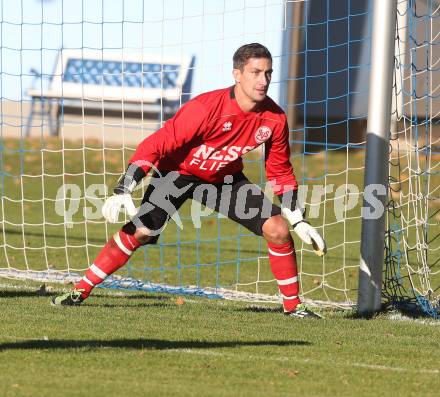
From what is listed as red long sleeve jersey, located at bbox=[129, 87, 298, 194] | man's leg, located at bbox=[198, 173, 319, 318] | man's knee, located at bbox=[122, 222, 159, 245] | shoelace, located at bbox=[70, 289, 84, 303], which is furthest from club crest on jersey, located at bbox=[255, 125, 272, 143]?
shoelace, located at bbox=[70, 289, 84, 303]

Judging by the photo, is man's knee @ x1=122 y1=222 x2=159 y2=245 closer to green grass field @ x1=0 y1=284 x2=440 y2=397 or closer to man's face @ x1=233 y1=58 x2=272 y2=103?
green grass field @ x1=0 y1=284 x2=440 y2=397

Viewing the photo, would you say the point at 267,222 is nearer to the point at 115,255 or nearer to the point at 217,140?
the point at 217,140

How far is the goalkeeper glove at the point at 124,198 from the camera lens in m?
6.89

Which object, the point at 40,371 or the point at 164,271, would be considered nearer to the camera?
the point at 40,371

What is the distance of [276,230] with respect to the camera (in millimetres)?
7418

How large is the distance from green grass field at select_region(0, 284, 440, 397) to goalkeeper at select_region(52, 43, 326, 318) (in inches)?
16.3

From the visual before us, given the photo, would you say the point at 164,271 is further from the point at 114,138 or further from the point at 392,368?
the point at 114,138

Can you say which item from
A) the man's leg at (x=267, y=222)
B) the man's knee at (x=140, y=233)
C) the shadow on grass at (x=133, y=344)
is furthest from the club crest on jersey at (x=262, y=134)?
the shadow on grass at (x=133, y=344)

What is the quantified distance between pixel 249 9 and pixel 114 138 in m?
Answer: 12.7

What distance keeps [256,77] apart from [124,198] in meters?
1.15

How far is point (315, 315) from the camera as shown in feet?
24.9

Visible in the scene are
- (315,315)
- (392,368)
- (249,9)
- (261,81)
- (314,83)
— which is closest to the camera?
(392,368)

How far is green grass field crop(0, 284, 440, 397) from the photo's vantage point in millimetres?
5164

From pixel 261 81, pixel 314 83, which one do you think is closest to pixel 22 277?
pixel 261 81
